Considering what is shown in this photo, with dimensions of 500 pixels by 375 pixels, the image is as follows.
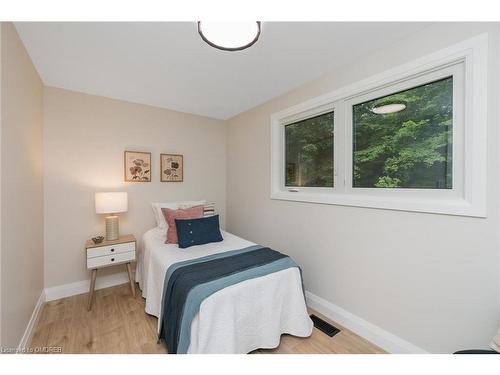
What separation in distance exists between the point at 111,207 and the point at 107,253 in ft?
1.58

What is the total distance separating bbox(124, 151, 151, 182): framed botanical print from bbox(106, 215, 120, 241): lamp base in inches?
20.8

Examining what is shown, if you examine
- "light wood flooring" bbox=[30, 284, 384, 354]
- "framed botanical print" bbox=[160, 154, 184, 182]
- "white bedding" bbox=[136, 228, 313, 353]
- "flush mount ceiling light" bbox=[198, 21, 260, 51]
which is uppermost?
"flush mount ceiling light" bbox=[198, 21, 260, 51]

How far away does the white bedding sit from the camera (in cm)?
133

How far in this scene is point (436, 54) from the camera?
4.50ft

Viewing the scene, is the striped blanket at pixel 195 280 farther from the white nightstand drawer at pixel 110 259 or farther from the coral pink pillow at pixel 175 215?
the white nightstand drawer at pixel 110 259

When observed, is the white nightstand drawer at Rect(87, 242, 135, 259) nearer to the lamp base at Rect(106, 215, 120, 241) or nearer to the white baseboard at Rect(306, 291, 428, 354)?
the lamp base at Rect(106, 215, 120, 241)

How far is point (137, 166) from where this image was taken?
2750mm

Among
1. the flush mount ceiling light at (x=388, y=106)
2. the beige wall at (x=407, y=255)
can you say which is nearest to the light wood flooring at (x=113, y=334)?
the beige wall at (x=407, y=255)

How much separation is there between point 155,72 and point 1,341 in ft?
7.11

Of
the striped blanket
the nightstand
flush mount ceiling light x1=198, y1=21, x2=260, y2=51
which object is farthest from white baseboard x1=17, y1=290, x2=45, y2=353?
flush mount ceiling light x1=198, y1=21, x2=260, y2=51

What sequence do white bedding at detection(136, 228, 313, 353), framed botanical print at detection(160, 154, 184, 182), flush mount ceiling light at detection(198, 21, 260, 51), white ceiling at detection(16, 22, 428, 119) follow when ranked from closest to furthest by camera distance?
flush mount ceiling light at detection(198, 21, 260, 51) < white bedding at detection(136, 228, 313, 353) < white ceiling at detection(16, 22, 428, 119) < framed botanical print at detection(160, 154, 184, 182)

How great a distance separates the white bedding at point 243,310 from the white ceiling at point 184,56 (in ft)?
5.57
